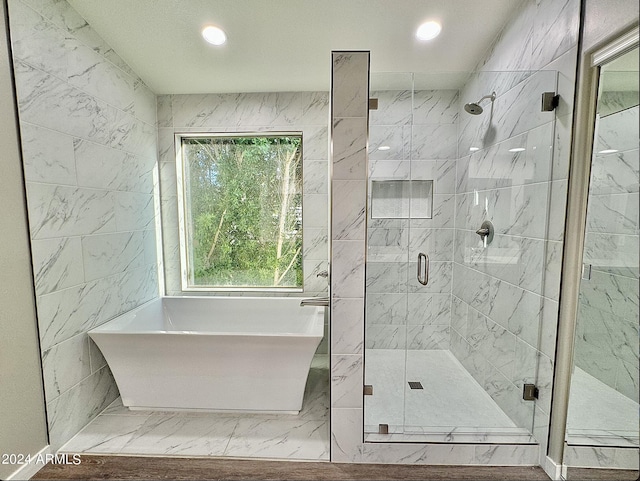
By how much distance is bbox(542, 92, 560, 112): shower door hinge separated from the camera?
1588mm

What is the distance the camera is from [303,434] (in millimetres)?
1918

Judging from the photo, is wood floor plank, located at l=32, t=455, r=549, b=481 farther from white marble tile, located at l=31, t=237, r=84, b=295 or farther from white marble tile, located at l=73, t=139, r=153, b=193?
white marble tile, located at l=73, t=139, r=153, b=193

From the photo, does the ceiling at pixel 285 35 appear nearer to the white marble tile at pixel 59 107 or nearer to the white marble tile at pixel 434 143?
the white marble tile at pixel 434 143

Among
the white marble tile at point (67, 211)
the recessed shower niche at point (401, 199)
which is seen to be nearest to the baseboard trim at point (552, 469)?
the recessed shower niche at point (401, 199)

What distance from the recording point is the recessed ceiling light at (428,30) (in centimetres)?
201

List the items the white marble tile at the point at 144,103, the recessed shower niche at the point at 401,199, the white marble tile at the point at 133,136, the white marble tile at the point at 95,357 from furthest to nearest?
the white marble tile at the point at 144,103 → the white marble tile at the point at 133,136 → the white marble tile at the point at 95,357 → the recessed shower niche at the point at 401,199

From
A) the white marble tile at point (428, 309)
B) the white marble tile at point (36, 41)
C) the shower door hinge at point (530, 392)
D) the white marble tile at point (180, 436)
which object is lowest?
the white marble tile at point (180, 436)

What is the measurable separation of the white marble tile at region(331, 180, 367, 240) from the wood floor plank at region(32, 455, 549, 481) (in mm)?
1328

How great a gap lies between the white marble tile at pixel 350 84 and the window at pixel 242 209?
140 centimetres

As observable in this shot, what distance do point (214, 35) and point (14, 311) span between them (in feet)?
6.94

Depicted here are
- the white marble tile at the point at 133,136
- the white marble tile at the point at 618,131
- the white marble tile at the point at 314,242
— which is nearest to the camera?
the white marble tile at the point at 618,131

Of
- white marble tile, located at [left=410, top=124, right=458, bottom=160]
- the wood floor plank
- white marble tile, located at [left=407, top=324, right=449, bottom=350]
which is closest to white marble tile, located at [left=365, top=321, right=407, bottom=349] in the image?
white marble tile, located at [left=407, top=324, right=449, bottom=350]

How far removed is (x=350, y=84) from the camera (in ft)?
5.06

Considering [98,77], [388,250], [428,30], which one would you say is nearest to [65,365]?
[98,77]
